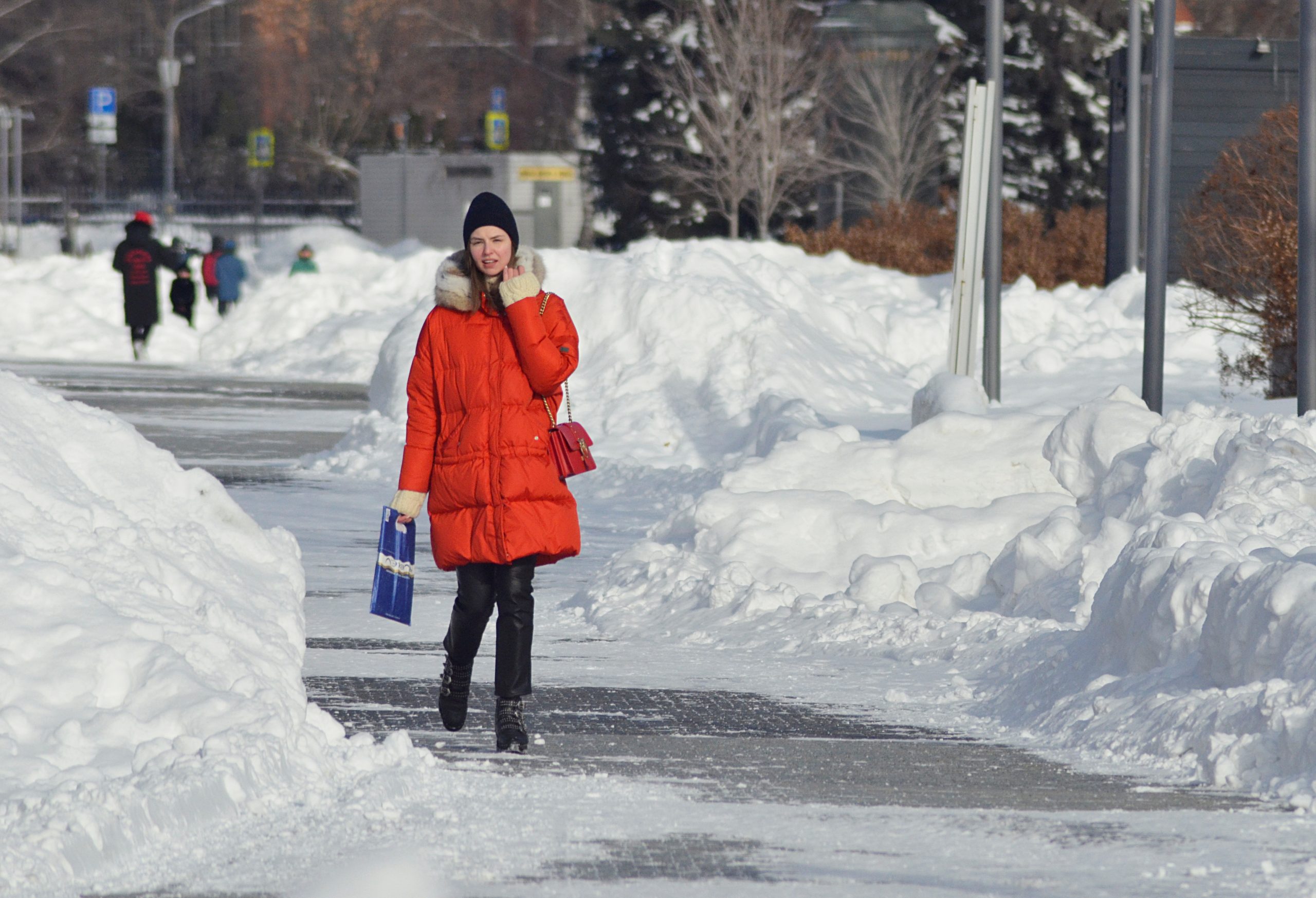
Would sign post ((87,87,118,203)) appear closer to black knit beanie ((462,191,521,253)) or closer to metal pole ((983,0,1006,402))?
metal pole ((983,0,1006,402))

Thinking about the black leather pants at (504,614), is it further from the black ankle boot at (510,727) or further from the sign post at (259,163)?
the sign post at (259,163)

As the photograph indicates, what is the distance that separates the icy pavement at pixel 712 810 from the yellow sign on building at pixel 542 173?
47532mm

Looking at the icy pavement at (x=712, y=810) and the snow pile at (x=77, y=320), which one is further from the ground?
the snow pile at (x=77, y=320)

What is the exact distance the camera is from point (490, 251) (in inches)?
236

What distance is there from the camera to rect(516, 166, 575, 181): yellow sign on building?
2178 inches

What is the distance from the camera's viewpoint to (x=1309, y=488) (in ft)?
28.9

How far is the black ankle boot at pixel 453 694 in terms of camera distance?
6328 mm

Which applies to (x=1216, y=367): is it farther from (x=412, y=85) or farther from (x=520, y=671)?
(x=412, y=85)

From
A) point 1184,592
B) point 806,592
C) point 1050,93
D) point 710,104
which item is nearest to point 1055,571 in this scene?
point 806,592

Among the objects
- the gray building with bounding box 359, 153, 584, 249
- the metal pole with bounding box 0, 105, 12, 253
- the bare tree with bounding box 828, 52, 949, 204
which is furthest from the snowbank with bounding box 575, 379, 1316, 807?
the gray building with bounding box 359, 153, 584, 249

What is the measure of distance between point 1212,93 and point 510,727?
94.5ft

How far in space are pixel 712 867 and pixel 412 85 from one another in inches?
2552

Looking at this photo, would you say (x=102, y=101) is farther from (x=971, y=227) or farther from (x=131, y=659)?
(x=131, y=659)

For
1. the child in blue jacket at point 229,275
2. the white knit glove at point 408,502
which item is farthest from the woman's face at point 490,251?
the child in blue jacket at point 229,275
